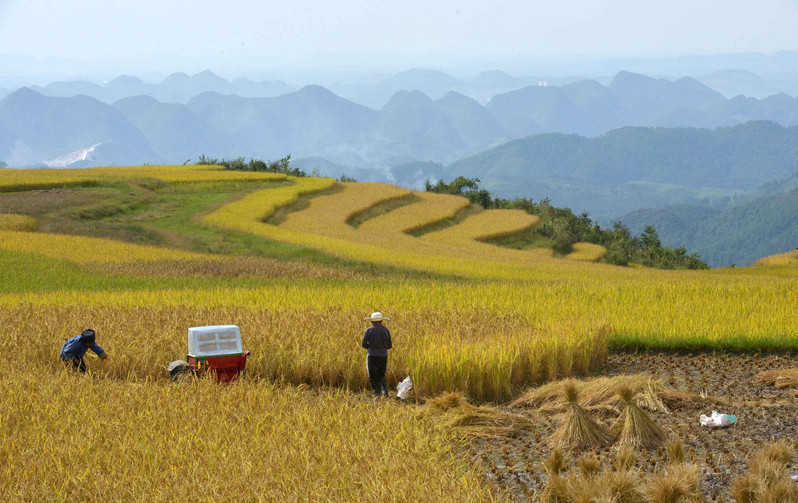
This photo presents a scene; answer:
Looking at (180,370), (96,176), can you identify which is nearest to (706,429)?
(180,370)

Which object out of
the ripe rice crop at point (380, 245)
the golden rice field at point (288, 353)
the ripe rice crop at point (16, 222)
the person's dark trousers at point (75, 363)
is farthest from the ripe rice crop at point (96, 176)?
the person's dark trousers at point (75, 363)

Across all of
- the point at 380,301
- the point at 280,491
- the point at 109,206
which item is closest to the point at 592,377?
the point at 380,301

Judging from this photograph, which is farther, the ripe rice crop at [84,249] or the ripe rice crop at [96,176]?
the ripe rice crop at [96,176]

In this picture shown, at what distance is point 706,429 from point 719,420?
0.54 ft

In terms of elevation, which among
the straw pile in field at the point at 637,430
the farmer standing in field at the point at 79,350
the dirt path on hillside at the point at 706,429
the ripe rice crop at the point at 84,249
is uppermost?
the ripe rice crop at the point at 84,249

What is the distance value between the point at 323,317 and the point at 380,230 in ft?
74.3

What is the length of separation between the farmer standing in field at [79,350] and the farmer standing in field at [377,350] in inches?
112

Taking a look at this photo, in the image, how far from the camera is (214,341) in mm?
8547

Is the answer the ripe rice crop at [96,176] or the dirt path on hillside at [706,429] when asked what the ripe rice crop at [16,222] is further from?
the dirt path on hillside at [706,429]

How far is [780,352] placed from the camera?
11.3m

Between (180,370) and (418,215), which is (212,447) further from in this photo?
(418,215)

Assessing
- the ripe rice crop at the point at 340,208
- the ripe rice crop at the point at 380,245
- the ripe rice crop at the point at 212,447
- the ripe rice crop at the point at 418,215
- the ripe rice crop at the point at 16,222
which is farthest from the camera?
the ripe rice crop at the point at 418,215

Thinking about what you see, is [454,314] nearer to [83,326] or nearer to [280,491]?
[83,326]

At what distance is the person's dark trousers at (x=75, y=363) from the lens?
8914mm
